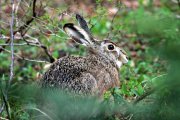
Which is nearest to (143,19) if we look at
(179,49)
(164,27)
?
(164,27)

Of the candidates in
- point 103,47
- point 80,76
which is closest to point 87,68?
point 80,76

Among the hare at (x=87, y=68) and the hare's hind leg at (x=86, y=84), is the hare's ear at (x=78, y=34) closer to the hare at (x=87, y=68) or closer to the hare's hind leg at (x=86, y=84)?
the hare at (x=87, y=68)

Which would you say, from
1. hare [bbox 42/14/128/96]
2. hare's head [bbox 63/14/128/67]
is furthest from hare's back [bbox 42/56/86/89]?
hare's head [bbox 63/14/128/67]

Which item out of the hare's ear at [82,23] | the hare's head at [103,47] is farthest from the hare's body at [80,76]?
the hare's ear at [82,23]

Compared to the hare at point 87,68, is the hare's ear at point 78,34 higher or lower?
higher

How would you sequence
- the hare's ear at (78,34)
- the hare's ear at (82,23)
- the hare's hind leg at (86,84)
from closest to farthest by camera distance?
1. the hare's hind leg at (86,84)
2. the hare's ear at (78,34)
3. the hare's ear at (82,23)

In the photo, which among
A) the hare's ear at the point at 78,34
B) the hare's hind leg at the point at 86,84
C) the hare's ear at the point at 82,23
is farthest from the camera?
the hare's ear at the point at 82,23

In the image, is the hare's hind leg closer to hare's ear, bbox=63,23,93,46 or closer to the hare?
the hare
